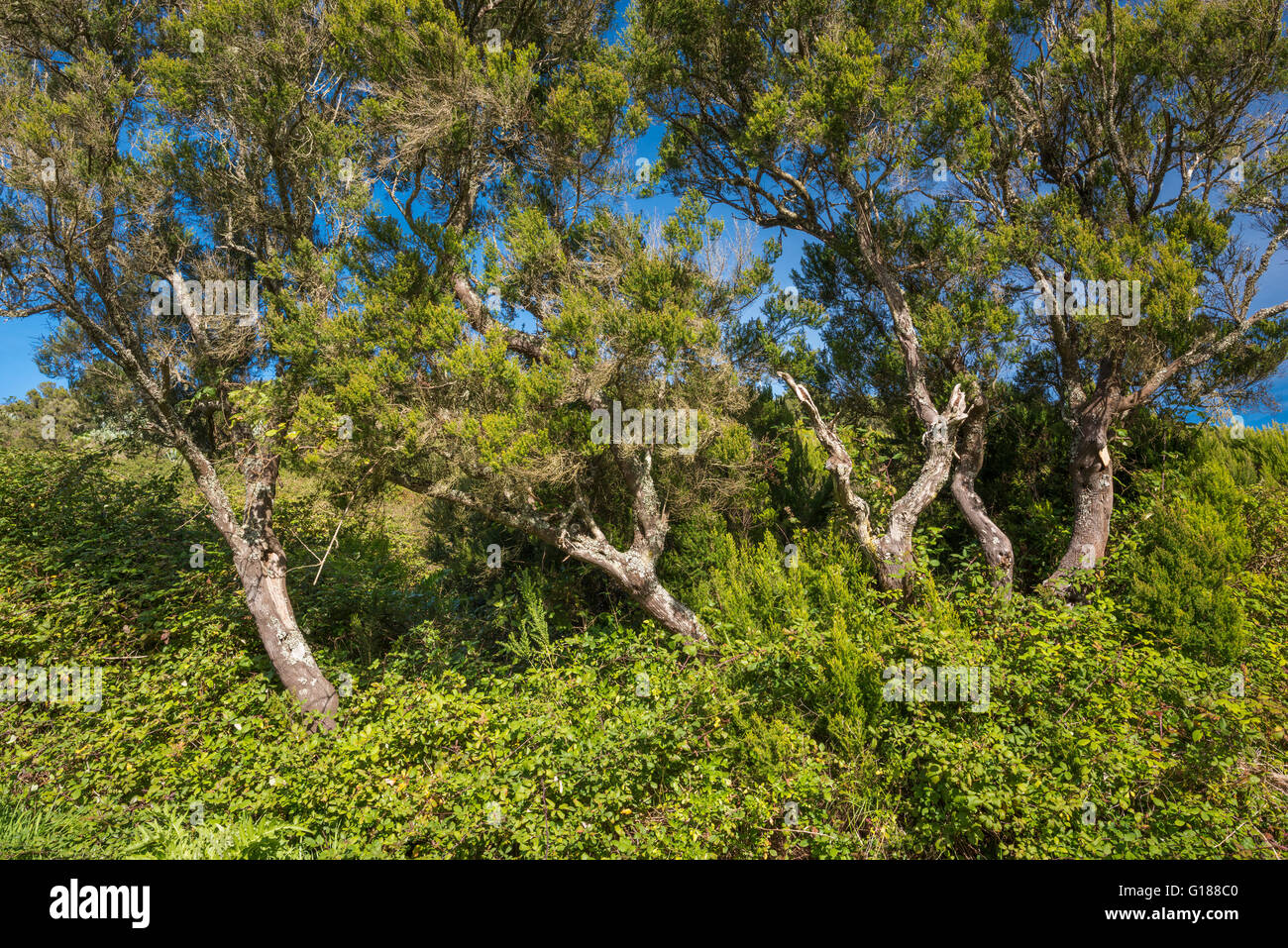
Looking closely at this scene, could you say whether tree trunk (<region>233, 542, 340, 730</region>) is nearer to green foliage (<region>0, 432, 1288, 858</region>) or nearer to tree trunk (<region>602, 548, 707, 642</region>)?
green foliage (<region>0, 432, 1288, 858</region>)

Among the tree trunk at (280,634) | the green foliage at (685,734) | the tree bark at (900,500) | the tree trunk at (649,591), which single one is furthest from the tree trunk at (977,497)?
the tree trunk at (280,634)

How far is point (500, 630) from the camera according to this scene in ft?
25.6

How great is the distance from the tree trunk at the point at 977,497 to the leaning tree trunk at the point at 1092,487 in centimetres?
64

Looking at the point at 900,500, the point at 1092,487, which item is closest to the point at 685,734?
the point at 900,500

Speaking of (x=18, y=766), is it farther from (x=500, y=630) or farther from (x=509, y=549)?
(x=509, y=549)

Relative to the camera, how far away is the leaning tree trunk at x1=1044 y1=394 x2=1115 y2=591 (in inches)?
271

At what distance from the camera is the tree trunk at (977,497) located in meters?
6.88

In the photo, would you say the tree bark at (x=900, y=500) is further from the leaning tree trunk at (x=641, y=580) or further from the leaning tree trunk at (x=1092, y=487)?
the leaning tree trunk at (x=641, y=580)

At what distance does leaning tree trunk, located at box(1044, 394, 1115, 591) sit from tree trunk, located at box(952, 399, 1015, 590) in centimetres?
64

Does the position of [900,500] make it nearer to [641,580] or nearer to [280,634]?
[641,580]

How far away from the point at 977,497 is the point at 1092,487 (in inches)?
50.8

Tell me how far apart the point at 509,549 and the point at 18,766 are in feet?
16.5
